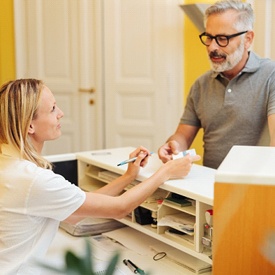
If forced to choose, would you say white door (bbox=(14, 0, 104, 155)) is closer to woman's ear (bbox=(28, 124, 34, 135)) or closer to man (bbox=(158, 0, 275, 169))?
man (bbox=(158, 0, 275, 169))

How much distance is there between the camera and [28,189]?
4.70ft

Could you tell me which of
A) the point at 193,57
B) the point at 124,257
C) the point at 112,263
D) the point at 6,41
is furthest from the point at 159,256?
the point at 6,41

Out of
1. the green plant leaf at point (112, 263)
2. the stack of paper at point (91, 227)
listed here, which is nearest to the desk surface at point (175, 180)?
the stack of paper at point (91, 227)

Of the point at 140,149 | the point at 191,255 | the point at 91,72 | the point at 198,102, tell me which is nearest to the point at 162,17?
the point at 91,72

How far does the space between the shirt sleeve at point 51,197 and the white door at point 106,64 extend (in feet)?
8.01

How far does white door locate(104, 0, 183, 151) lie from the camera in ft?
12.5

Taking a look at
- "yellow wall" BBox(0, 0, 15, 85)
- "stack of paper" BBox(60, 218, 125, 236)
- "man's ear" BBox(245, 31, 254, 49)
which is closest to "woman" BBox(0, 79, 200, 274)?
"stack of paper" BBox(60, 218, 125, 236)

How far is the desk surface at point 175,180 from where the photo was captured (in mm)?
1531

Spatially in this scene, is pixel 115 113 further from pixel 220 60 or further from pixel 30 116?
pixel 30 116

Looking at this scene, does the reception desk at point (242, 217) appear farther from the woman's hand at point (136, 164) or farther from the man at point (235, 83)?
the man at point (235, 83)

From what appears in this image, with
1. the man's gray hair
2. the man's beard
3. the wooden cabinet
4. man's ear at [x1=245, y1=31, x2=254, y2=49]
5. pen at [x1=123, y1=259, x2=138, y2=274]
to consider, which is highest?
the man's gray hair

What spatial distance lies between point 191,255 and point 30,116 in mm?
640

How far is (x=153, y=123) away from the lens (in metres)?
3.92

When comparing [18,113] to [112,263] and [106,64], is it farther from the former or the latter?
[106,64]
